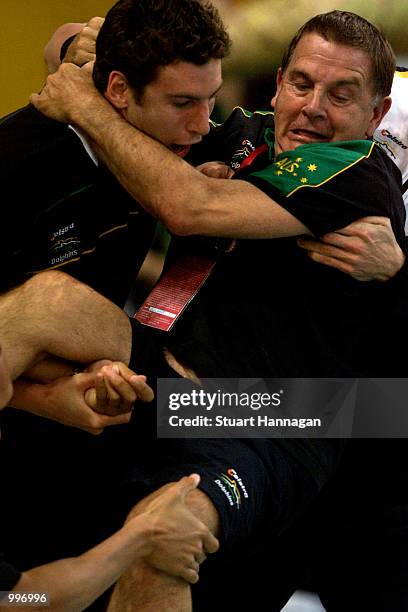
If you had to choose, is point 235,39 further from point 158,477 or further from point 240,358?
point 158,477

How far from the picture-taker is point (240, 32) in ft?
12.3

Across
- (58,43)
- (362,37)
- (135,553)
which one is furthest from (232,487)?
(58,43)

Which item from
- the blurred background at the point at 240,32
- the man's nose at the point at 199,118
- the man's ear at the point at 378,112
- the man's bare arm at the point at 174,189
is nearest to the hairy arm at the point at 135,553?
the man's bare arm at the point at 174,189

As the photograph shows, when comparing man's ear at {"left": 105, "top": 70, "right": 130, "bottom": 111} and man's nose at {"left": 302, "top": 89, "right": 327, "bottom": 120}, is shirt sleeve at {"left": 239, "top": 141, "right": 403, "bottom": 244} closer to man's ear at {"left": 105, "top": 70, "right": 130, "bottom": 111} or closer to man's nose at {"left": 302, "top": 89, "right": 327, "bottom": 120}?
man's nose at {"left": 302, "top": 89, "right": 327, "bottom": 120}

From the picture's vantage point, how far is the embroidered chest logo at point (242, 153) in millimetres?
2541

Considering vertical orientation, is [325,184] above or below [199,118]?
below

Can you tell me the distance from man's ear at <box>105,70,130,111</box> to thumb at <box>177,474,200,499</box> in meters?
0.84

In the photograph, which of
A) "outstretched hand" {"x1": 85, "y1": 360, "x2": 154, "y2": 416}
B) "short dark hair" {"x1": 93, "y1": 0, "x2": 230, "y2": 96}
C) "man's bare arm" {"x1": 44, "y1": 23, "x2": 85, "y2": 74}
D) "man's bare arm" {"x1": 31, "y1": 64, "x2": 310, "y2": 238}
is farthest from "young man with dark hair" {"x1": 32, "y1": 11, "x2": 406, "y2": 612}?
"man's bare arm" {"x1": 44, "y1": 23, "x2": 85, "y2": 74}

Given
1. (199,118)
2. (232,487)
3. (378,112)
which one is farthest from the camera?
(378,112)

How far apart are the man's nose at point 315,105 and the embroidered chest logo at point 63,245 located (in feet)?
1.94

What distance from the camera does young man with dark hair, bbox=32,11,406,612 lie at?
2268 mm

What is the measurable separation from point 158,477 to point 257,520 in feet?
0.75

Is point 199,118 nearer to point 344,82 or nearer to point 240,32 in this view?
point 344,82

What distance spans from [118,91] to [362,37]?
0.58 m
